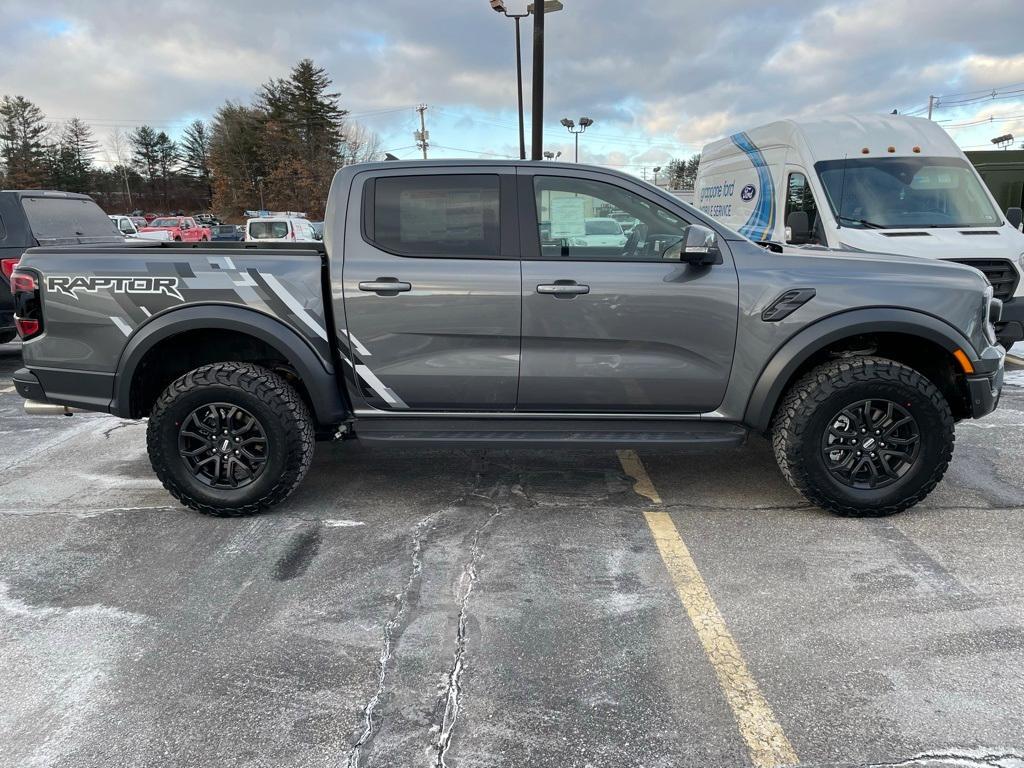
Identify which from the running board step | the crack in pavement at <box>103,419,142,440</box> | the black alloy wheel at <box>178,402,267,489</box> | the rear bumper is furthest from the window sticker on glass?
the crack in pavement at <box>103,419,142,440</box>

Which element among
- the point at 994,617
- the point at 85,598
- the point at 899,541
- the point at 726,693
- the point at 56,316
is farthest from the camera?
the point at 56,316

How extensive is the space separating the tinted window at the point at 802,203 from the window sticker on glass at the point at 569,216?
4.21 m

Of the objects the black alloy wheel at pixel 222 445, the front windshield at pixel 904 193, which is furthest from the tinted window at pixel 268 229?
the black alloy wheel at pixel 222 445

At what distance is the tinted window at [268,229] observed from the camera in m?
21.8

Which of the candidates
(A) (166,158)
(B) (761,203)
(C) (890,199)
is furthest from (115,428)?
(A) (166,158)

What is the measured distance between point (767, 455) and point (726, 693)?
2.74 meters

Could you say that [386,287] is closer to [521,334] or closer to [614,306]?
[521,334]

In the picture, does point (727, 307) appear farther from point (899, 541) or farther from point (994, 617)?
point (994, 617)

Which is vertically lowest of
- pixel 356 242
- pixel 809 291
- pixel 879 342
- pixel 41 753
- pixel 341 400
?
pixel 41 753

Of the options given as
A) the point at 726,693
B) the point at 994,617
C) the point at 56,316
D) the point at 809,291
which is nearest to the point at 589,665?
the point at 726,693

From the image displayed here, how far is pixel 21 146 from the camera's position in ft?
205

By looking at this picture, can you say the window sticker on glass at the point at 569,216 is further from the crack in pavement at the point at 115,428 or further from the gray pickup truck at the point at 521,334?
the crack in pavement at the point at 115,428

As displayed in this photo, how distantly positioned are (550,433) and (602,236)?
3.65 ft

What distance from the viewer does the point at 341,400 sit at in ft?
12.5
